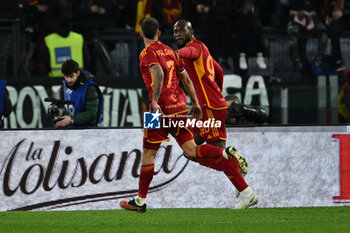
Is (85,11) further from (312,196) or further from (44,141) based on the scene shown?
(312,196)

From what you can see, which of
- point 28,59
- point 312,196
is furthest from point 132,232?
point 28,59

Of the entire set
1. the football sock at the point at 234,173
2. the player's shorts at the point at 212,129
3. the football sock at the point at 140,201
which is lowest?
the football sock at the point at 140,201

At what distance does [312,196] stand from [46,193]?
310 cm

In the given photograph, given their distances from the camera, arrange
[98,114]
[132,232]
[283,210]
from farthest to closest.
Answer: [98,114] < [283,210] < [132,232]

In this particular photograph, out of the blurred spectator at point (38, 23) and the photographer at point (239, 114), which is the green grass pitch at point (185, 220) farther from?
the blurred spectator at point (38, 23)

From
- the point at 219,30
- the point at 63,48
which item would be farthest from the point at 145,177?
the point at 219,30

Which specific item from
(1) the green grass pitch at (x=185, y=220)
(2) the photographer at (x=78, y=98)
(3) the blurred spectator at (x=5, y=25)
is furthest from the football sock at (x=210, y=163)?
(3) the blurred spectator at (x=5, y=25)

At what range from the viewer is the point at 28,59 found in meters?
15.8

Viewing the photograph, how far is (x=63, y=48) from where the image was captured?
15336 millimetres

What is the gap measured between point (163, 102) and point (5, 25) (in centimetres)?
712

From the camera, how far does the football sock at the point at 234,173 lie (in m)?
10.0

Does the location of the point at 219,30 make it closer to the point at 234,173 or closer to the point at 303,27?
the point at 303,27

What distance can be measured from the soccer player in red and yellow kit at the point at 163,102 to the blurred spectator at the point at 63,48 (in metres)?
5.47

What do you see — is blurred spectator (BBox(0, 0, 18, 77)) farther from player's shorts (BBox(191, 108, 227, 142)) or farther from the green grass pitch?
player's shorts (BBox(191, 108, 227, 142))
